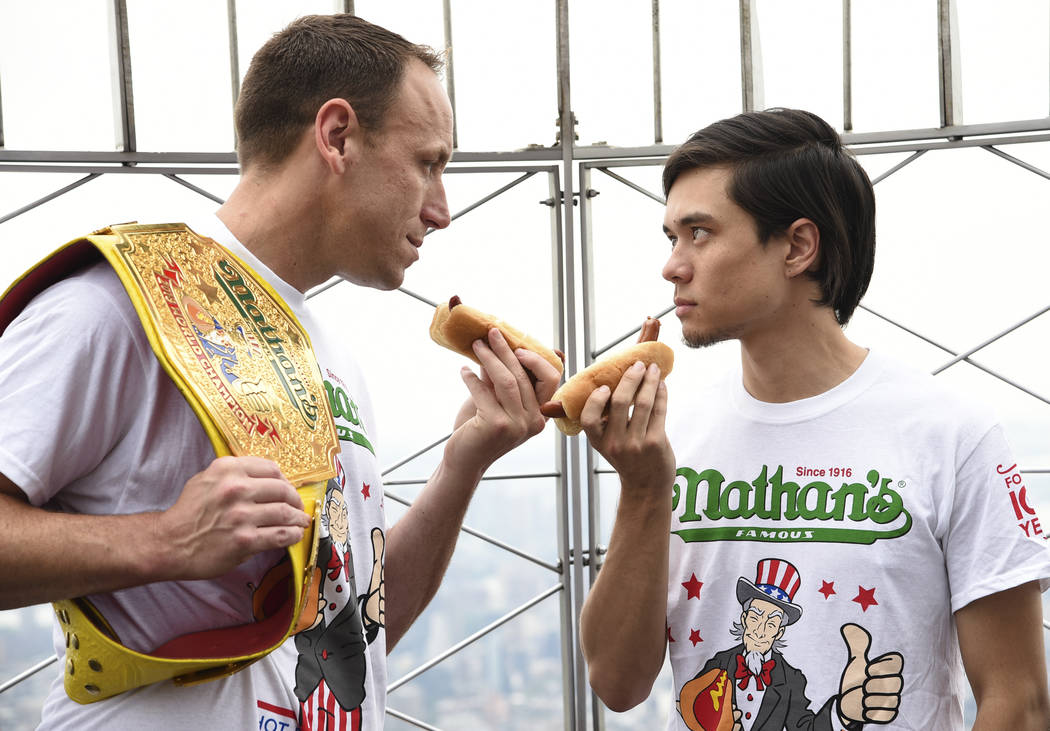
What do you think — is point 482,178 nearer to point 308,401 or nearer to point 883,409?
point 883,409

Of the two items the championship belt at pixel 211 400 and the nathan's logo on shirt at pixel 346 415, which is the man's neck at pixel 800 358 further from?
the championship belt at pixel 211 400

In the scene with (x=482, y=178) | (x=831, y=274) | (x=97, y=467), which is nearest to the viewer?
(x=97, y=467)

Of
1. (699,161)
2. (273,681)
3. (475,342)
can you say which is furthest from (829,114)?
(273,681)

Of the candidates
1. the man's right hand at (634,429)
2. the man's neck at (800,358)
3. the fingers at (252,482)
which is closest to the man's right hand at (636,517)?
the man's right hand at (634,429)

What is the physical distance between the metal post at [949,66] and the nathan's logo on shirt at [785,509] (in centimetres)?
372

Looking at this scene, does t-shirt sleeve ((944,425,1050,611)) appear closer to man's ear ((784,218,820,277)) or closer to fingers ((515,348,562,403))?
man's ear ((784,218,820,277))

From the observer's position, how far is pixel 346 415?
1813 millimetres

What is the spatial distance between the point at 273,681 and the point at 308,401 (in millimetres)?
419

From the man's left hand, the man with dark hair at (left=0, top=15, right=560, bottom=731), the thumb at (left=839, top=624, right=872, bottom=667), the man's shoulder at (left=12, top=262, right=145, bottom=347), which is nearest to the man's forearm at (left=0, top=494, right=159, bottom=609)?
the man with dark hair at (left=0, top=15, right=560, bottom=731)

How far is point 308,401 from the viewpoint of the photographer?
151 cm

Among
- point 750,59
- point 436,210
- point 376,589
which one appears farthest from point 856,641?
point 750,59

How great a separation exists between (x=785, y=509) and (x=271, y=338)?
3.60 feet

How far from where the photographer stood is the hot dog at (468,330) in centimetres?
212

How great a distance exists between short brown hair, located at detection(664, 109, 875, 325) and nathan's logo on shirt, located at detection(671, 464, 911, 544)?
45cm
